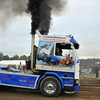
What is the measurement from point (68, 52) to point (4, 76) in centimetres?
353

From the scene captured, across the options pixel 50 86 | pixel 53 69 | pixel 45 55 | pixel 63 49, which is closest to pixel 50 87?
pixel 50 86

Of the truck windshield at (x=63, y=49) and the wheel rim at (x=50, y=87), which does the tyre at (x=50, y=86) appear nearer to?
the wheel rim at (x=50, y=87)

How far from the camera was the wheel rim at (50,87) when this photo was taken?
21.1 feet

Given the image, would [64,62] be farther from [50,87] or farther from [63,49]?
[50,87]

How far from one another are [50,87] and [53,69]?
0.88 meters

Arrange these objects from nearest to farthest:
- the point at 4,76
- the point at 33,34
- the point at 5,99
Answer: the point at 5,99, the point at 4,76, the point at 33,34

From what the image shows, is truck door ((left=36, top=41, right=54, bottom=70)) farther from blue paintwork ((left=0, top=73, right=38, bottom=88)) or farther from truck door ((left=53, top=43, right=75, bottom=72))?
blue paintwork ((left=0, top=73, right=38, bottom=88))

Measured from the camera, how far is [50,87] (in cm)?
647

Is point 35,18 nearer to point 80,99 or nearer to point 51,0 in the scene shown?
point 51,0

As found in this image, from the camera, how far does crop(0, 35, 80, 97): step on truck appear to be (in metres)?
6.43

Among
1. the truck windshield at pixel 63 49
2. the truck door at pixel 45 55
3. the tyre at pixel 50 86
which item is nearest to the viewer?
the tyre at pixel 50 86

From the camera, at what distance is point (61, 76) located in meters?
6.55

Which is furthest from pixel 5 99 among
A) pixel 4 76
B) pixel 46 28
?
pixel 46 28

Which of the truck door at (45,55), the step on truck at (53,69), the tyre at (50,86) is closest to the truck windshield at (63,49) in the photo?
the step on truck at (53,69)
